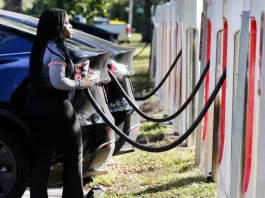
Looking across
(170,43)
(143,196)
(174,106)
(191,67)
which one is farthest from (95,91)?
(170,43)

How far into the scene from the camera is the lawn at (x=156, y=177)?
729 cm

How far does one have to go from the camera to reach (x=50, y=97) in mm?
6148

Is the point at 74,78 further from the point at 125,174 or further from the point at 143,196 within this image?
the point at 125,174

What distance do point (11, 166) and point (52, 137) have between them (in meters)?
0.57

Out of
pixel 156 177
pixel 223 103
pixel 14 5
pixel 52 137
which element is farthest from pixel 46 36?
pixel 14 5

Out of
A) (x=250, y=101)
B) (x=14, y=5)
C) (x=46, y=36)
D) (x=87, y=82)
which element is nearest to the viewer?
(x=250, y=101)

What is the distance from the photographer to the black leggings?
20.1 ft

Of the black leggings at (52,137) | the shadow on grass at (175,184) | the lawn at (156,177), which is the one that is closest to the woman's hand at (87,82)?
the black leggings at (52,137)

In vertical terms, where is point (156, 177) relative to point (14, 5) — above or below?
below

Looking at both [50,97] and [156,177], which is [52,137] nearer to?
[50,97]

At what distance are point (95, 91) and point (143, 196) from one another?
3.83 feet

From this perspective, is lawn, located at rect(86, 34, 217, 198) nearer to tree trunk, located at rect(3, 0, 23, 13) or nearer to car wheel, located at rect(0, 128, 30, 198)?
car wheel, located at rect(0, 128, 30, 198)

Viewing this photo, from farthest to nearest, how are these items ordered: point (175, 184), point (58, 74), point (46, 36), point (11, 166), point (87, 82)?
point (175, 184) < point (11, 166) < point (87, 82) < point (46, 36) < point (58, 74)

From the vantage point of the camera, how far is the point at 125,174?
854cm
